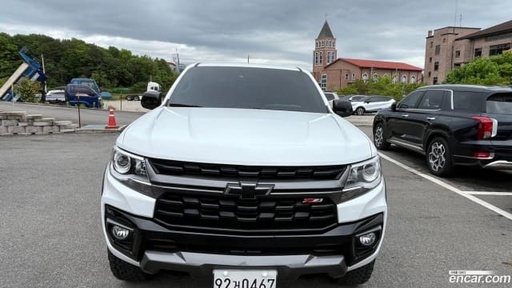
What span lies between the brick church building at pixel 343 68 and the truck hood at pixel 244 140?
93.8m

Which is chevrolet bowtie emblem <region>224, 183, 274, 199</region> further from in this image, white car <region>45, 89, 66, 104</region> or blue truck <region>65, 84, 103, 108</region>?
white car <region>45, 89, 66, 104</region>

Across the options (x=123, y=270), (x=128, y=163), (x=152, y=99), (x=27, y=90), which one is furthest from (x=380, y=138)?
(x=27, y=90)

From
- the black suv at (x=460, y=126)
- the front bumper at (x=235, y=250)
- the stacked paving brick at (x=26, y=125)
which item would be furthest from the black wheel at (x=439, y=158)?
the stacked paving brick at (x=26, y=125)

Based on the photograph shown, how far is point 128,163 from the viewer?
7.80 ft

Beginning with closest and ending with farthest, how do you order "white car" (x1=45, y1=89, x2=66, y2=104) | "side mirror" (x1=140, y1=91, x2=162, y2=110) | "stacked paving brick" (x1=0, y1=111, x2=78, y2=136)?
"side mirror" (x1=140, y1=91, x2=162, y2=110) → "stacked paving brick" (x1=0, y1=111, x2=78, y2=136) → "white car" (x1=45, y1=89, x2=66, y2=104)

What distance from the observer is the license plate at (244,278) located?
216 centimetres

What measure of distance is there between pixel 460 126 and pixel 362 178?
4818mm

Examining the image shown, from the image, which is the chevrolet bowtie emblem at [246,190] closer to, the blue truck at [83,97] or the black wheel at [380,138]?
the black wheel at [380,138]

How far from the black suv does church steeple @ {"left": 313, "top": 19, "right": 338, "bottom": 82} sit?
112344 mm

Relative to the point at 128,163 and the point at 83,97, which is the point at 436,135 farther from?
the point at 83,97

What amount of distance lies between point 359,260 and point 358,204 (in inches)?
14.2

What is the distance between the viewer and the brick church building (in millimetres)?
102312

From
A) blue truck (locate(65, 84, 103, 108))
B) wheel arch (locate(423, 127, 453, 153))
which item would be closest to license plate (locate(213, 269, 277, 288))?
wheel arch (locate(423, 127, 453, 153))

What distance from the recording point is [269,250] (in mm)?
2203
